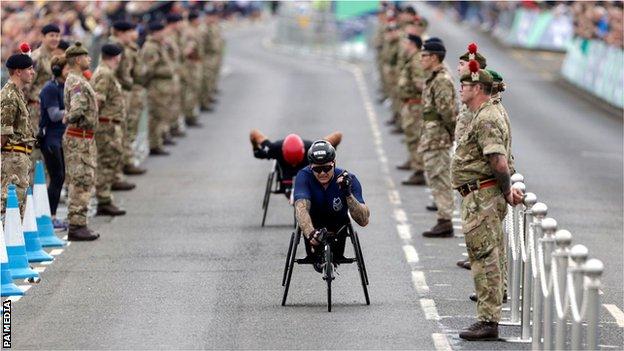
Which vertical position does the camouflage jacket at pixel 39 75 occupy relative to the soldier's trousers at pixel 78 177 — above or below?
above

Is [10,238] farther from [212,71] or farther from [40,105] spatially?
[212,71]

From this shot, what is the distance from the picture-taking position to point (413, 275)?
17781 millimetres

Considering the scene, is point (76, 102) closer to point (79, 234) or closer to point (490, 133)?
point (79, 234)

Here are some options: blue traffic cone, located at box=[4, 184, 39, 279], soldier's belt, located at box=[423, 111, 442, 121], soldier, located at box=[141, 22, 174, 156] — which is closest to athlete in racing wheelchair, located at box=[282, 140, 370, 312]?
blue traffic cone, located at box=[4, 184, 39, 279]

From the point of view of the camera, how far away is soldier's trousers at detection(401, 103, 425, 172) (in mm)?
25812

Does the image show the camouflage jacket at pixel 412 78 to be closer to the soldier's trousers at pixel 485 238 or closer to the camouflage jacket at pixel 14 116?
the camouflage jacket at pixel 14 116

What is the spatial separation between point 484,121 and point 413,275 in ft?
12.6

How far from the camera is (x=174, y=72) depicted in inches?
1220

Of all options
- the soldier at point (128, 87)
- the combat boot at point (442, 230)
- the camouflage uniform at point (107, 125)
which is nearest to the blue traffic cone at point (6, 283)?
the camouflage uniform at point (107, 125)

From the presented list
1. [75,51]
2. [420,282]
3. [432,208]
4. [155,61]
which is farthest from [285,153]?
[155,61]

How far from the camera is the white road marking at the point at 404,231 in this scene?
2062cm

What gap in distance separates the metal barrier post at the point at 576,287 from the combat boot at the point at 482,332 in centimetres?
223

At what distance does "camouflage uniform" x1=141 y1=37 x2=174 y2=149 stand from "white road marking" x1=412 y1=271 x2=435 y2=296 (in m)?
12.5

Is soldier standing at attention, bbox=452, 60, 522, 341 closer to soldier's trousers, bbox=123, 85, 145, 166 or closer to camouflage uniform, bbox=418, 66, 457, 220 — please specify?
camouflage uniform, bbox=418, 66, 457, 220
